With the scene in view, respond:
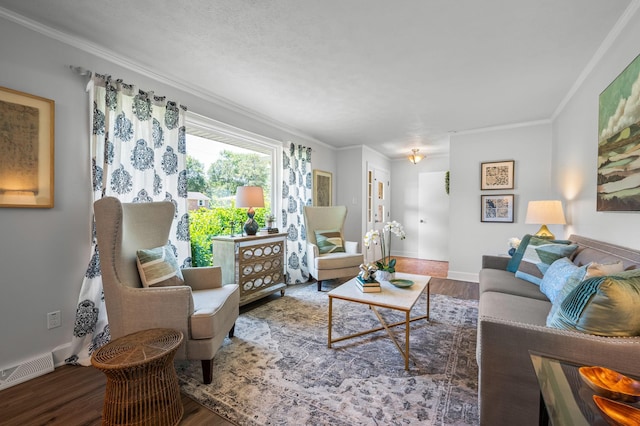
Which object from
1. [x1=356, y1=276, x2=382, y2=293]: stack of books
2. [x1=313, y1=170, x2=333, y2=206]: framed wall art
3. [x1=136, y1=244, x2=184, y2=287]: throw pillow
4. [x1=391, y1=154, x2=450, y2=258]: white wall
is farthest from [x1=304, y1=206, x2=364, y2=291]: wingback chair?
[x1=391, y1=154, x2=450, y2=258]: white wall

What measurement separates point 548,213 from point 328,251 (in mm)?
2703

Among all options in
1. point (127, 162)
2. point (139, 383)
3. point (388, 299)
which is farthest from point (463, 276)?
point (127, 162)

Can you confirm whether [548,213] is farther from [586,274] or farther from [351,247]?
[351,247]

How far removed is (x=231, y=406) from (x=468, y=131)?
473 cm

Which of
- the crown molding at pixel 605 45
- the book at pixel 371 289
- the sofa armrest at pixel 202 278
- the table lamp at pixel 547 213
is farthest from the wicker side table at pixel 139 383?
the table lamp at pixel 547 213

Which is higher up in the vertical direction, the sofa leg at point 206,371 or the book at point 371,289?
the book at point 371,289

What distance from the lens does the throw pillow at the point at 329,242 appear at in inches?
162

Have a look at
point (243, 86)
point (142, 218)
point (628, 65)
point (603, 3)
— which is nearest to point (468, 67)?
point (603, 3)

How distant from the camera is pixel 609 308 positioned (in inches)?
42.3

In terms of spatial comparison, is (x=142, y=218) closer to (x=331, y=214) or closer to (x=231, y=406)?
(x=231, y=406)

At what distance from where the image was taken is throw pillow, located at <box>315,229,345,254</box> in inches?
162

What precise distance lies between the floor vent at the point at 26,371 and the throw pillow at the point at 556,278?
342 cm

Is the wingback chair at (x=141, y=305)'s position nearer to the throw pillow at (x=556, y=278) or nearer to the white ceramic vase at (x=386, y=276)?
the white ceramic vase at (x=386, y=276)

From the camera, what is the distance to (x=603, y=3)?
5.55 ft
